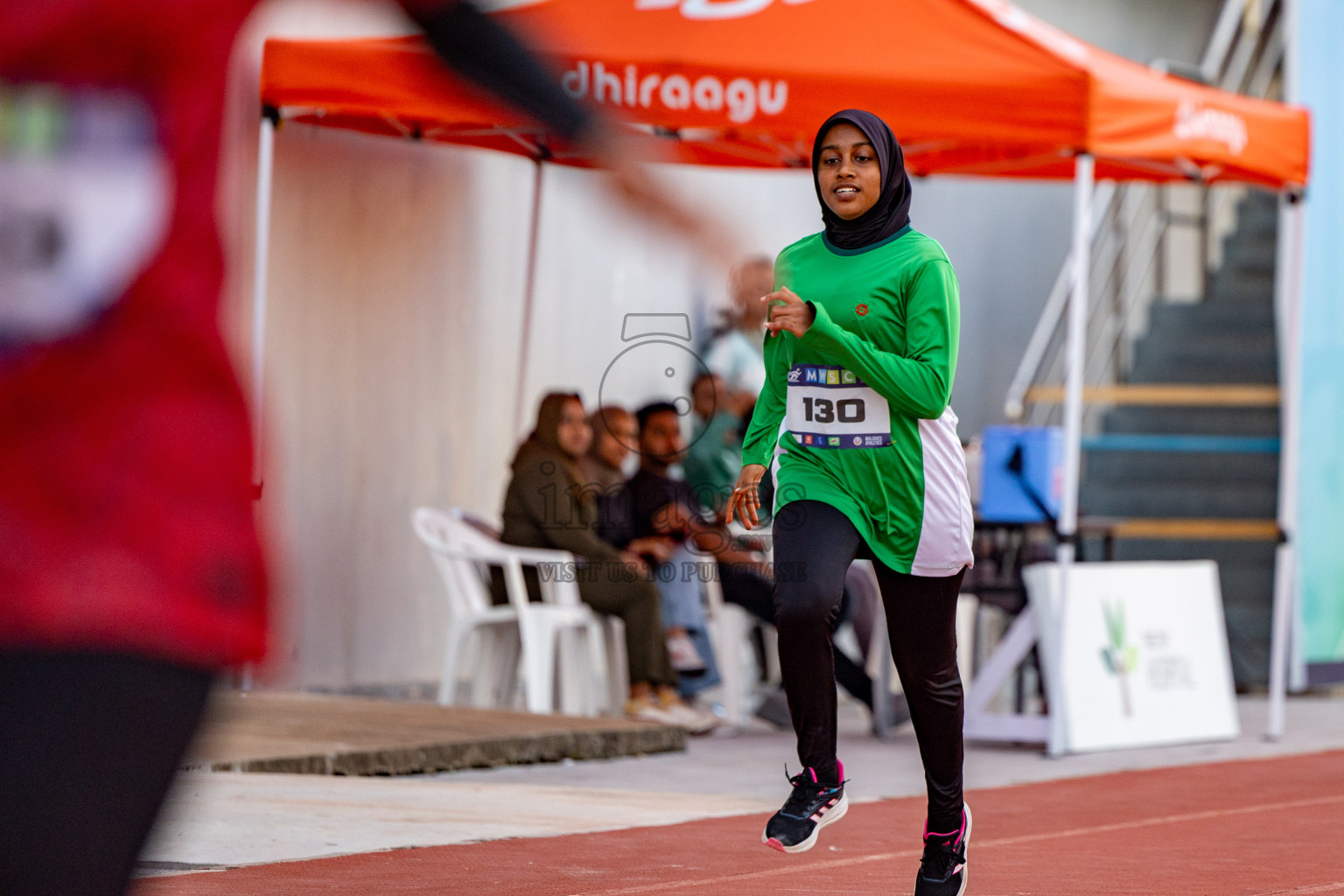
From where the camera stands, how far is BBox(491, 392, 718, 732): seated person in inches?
327

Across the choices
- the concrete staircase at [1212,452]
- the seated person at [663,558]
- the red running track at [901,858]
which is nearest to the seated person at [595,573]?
the seated person at [663,558]

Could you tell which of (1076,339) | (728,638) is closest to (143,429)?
(1076,339)

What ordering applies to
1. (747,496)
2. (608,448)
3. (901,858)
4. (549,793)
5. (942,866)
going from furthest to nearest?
(608,448) < (549,793) < (901,858) < (747,496) < (942,866)

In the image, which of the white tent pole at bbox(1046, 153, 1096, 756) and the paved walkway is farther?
the white tent pole at bbox(1046, 153, 1096, 756)

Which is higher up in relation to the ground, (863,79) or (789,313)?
(863,79)

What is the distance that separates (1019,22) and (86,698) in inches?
268

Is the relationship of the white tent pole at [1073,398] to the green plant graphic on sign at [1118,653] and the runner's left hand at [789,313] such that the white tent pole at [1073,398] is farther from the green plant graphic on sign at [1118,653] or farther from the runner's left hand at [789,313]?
the runner's left hand at [789,313]

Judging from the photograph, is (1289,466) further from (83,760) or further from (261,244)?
(83,760)

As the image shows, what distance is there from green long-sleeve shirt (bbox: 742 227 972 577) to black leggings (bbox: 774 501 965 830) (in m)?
0.05

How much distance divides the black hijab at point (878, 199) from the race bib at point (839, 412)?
0.30 m

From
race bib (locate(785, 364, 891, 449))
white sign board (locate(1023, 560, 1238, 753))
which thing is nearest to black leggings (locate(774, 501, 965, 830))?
race bib (locate(785, 364, 891, 449))

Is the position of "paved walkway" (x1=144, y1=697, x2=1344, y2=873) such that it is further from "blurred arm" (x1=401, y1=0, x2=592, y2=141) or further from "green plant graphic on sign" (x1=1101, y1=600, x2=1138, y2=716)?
"blurred arm" (x1=401, y1=0, x2=592, y2=141)

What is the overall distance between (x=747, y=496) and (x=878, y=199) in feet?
2.34

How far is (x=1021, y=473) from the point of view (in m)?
8.46
